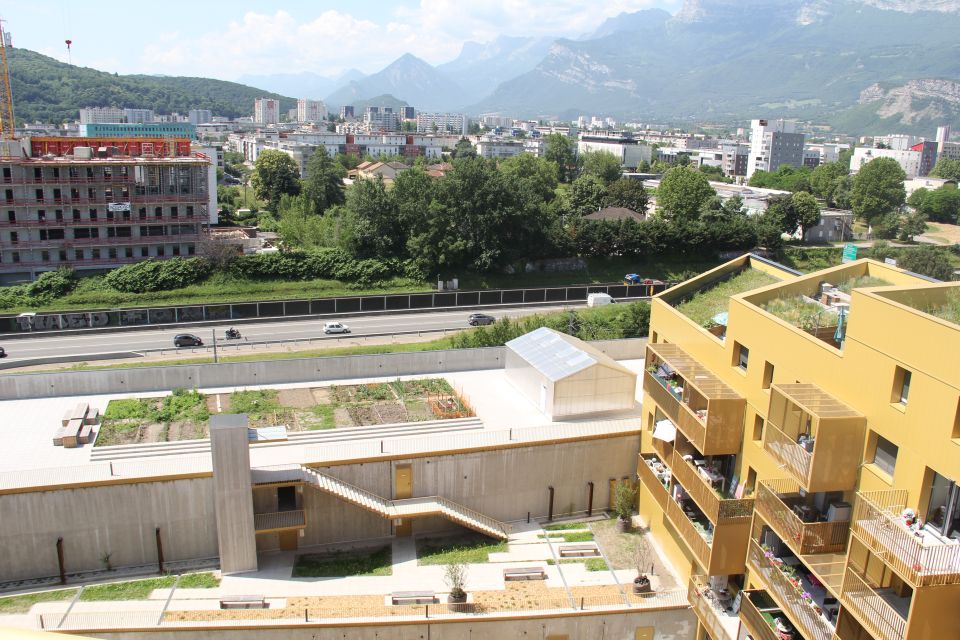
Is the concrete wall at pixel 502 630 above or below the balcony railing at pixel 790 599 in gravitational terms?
below

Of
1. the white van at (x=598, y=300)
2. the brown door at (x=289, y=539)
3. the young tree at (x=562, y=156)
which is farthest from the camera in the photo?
the young tree at (x=562, y=156)

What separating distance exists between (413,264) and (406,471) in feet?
121

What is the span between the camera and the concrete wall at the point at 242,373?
103ft

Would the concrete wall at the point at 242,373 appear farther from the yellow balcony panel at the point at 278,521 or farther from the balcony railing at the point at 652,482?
the balcony railing at the point at 652,482

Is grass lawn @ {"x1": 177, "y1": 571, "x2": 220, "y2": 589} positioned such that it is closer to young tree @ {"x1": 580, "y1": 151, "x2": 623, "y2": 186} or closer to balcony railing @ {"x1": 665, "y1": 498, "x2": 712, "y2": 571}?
balcony railing @ {"x1": 665, "y1": 498, "x2": 712, "y2": 571}

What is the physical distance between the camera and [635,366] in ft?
124

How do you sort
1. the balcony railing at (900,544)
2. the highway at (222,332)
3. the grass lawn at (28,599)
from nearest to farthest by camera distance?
the balcony railing at (900,544) < the grass lawn at (28,599) < the highway at (222,332)

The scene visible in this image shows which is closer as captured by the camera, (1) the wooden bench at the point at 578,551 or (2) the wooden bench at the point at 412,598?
(2) the wooden bench at the point at 412,598

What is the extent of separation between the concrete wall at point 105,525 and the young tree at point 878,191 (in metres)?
99.8

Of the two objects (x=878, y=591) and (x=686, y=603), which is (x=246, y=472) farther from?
(x=878, y=591)

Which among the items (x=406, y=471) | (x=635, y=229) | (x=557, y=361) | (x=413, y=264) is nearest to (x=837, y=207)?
(x=635, y=229)

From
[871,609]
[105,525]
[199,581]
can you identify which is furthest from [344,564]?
[871,609]

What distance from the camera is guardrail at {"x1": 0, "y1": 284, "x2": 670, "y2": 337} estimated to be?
48531 mm

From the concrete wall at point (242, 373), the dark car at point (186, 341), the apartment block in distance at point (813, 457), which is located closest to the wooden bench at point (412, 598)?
the apartment block in distance at point (813, 457)
